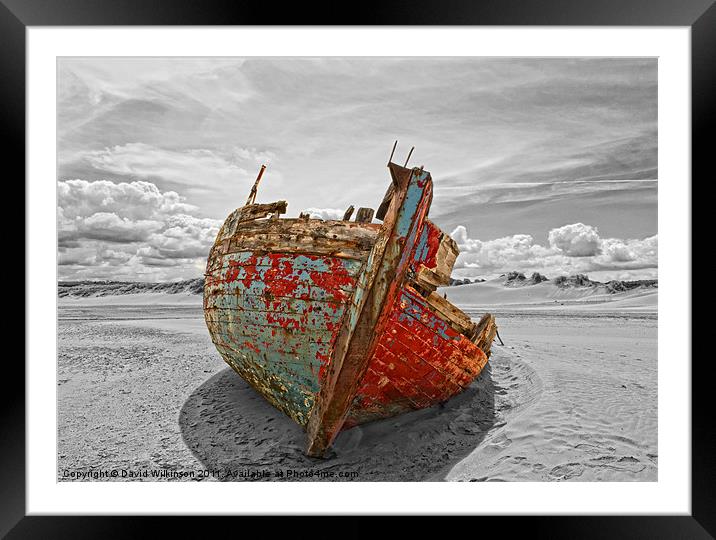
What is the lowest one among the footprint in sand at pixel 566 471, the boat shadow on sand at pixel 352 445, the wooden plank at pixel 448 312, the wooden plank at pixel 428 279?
the footprint in sand at pixel 566 471

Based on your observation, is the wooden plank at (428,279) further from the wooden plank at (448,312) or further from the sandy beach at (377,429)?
the sandy beach at (377,429)

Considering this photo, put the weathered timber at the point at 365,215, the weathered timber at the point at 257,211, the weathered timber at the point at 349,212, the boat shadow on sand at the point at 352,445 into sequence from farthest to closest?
the weathered timber at the point at 349,212, the weathered timber at the point at 365,215, the weathered timber at the point at 257,211, the boat shadow on sand at the point at 352,445

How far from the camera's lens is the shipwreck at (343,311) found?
2.42 metres

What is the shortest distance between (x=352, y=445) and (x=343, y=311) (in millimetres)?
1279

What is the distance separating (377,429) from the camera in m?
3.38

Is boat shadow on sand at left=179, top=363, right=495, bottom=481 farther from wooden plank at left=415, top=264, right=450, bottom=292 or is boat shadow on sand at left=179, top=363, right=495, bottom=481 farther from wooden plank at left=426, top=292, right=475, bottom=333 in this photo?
wooden plank at left=415, top=264, right=450, bottom=292

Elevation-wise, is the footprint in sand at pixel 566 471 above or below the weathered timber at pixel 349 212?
below

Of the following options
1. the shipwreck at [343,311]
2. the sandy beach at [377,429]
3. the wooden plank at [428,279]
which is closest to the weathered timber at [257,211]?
the shipwreck at [343,311]

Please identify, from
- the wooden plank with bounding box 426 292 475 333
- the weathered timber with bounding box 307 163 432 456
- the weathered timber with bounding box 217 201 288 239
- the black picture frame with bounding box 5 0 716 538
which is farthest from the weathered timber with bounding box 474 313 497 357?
the weathered timber with bounding box 217 201 288 239

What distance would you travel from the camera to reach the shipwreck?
242 centimetres
